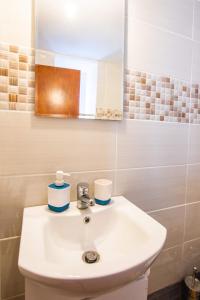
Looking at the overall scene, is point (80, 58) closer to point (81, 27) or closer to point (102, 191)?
point (81, 27)

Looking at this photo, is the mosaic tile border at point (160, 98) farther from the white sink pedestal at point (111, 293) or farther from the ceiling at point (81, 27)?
the white sink pedestal at point (111, 293)

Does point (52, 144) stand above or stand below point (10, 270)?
above

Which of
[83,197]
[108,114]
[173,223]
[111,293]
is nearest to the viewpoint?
[111,293]

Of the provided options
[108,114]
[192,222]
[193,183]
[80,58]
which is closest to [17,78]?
[80,58]

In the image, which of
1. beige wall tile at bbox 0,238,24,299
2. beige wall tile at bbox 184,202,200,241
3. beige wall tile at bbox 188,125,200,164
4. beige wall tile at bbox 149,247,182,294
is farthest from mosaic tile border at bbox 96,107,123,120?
beige wall tile at bbox 149,247,182,294

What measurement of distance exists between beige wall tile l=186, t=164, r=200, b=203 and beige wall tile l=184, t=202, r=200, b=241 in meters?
0.05

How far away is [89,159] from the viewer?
2.83ft

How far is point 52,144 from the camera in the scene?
0.79 meters

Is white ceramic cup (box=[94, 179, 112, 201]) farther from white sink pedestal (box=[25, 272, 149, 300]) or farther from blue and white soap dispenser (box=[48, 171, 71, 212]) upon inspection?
white sink pedestal (box=[25, 272, 149, 300])

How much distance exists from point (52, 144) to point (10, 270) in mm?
566

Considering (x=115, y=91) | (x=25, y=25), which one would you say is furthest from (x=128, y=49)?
(x=25, y=25)

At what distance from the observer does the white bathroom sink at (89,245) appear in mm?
422

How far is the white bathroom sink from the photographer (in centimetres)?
42

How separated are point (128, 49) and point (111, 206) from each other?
760mm
